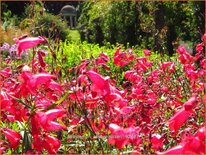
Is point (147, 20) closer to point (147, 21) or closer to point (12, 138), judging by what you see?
point (147, 21)

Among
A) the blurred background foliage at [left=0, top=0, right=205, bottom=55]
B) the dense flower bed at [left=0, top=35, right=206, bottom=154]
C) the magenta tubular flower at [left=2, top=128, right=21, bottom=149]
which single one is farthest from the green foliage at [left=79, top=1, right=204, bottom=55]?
the magenta tubular flower at [left=2, top=128, right=21, bottom=149]

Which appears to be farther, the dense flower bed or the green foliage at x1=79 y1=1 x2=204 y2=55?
the green foliage at x1=79 y1=1 x2=204 y2=55

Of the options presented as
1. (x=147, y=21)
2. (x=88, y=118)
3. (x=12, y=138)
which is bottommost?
(x=147, y=21)

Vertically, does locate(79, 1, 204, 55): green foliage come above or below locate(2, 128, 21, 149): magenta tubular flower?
below

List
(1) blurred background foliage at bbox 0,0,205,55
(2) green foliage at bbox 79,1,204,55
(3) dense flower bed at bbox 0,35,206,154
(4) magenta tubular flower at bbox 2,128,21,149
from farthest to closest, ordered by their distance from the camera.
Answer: (2) green foliage at bbox 79,1,204,55 → (1) blurred background foliage at bbox 0,0,205,55 → (4) magenta tubular flower at bbox 2,128,21,149 → (3) dense flower bed at bbox 0,35,206,154

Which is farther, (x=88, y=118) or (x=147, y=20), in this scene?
(x=147, y=20)

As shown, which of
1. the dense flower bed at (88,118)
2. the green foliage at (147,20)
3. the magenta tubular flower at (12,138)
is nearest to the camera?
the dense flower bed at (88,118)

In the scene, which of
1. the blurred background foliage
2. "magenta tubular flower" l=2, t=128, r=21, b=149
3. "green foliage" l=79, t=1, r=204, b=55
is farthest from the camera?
"green foliage" l=79, t=1, r=204, b=55

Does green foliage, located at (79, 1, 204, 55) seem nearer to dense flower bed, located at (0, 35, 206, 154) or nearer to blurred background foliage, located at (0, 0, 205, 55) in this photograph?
blurred background foliage, located at (0, 0, 205, 55)

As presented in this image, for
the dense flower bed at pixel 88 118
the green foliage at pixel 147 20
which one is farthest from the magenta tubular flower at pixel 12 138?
the green foliage at pixel 147 20

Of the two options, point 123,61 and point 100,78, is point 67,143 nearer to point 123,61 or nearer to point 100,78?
point 100,78

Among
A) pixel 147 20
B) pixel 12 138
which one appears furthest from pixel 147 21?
pixel 12 138

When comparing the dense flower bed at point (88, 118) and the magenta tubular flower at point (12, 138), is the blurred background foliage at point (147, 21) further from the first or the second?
the magenta tubular flower at point (12, 138)

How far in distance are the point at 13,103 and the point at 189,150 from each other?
4.10 feet
